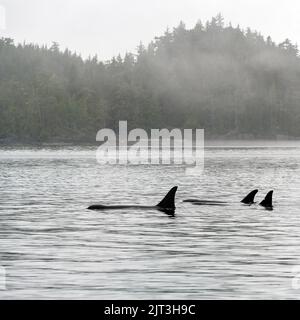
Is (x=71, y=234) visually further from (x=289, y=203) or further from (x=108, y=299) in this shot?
(x=289, y=203)

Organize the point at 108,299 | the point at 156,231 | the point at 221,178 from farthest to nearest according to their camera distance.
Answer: the point at 221,178
the point at 156,231
the point at 108,299

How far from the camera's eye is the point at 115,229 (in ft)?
134

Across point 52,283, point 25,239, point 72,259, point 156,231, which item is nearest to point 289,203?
point 156,231

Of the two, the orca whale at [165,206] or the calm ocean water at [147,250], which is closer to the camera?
the calm ocean water at [147,250]

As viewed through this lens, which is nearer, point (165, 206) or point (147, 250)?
point (147, 250)

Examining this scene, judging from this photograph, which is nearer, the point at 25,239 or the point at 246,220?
the point at 25,239

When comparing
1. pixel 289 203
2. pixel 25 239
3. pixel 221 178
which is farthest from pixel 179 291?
pixel 221 178

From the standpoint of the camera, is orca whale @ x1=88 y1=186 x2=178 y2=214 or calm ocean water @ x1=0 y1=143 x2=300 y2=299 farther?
orca whale @ x1=88 y1=186 x2=178 y2=214

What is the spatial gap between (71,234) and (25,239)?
2141mm

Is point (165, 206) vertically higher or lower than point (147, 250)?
lower

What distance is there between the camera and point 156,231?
132 ft
